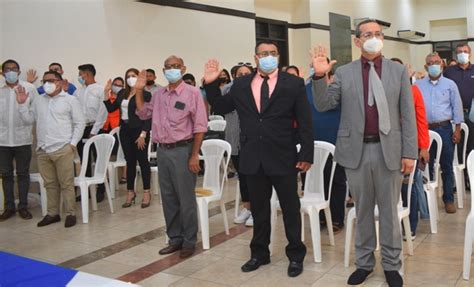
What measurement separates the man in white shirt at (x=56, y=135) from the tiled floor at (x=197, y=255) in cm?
31

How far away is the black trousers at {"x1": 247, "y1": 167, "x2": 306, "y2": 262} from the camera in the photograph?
11.2 feet

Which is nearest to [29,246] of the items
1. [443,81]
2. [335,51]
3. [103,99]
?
[103,99]

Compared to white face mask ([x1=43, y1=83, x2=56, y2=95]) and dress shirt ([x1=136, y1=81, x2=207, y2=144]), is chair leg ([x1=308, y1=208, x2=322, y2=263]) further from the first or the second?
white face mask ([x1=43, y1=83, x2=56, y2=95])

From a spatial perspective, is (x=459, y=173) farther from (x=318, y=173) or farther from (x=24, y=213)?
(x=24, y=213)

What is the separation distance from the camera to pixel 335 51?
13727 mm

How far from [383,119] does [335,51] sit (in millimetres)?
11173

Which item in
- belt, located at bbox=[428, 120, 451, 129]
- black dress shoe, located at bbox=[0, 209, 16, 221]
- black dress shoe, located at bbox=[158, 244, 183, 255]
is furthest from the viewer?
black dress shoe, located at bbox=[0, 209, 16, 221]

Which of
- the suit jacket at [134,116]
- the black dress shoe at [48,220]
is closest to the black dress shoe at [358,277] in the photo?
the suit jacket at [134,116]

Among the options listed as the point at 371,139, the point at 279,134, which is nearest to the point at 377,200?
the point at 371,139

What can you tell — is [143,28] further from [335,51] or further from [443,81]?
[335,51]

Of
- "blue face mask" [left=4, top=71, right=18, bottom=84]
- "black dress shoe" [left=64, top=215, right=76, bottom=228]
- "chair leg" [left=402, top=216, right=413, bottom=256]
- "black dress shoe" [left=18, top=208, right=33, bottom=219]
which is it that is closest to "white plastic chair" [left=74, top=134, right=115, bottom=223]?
"black dress shoe" [left=64, top=215, right=76, bottom=228]

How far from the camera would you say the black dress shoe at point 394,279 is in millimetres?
3078

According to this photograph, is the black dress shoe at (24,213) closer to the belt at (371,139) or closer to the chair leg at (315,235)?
the chair leg at (315,235)

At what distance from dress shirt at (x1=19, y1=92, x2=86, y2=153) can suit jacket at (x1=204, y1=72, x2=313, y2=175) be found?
2.32m
